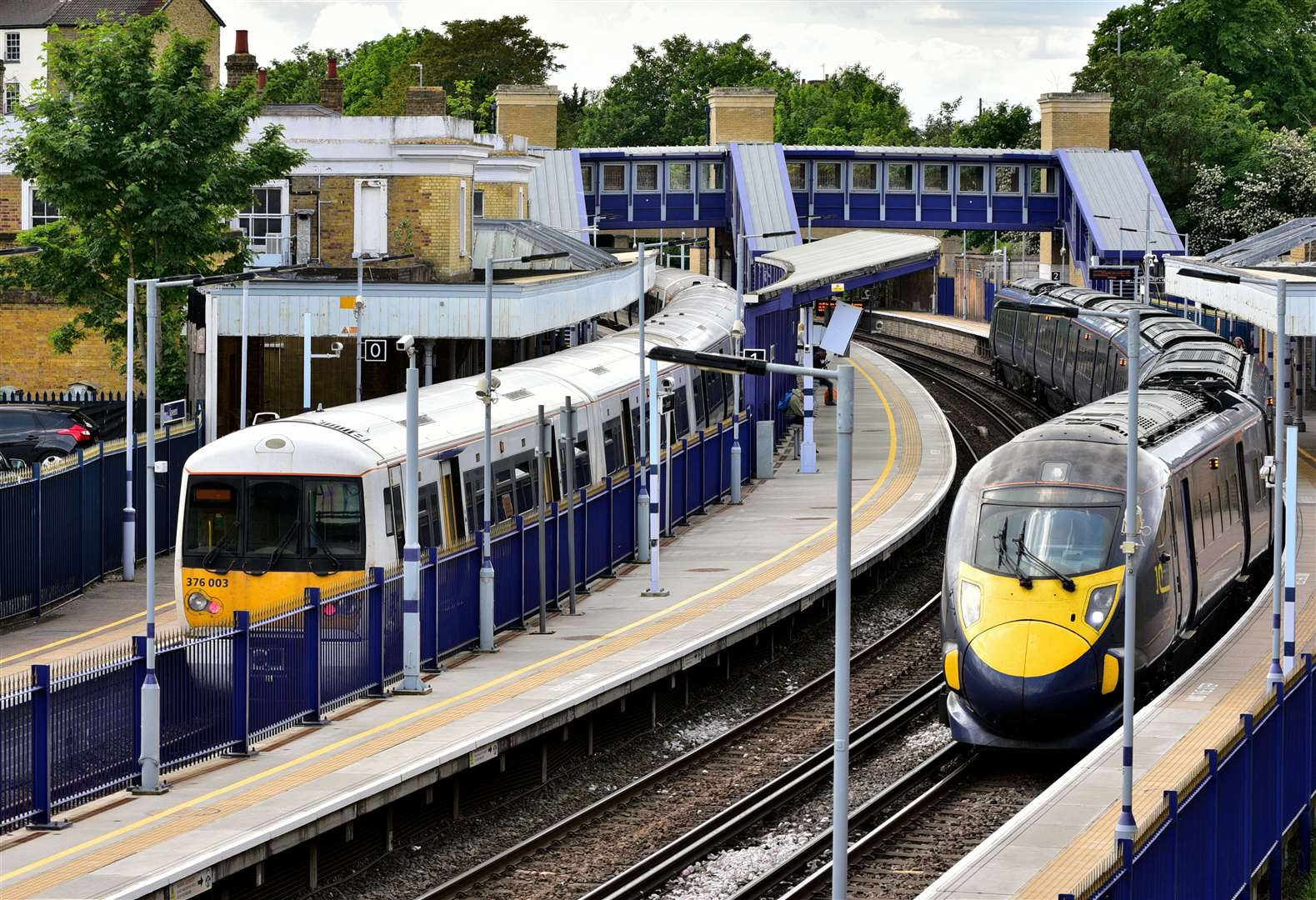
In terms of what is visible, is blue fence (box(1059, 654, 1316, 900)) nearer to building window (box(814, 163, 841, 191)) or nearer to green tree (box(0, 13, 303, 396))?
green tree (box(0, 13, 303, 396))

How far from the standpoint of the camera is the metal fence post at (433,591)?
23.3 metres

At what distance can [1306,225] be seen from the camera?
186 ft

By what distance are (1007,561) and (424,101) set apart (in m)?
31.6

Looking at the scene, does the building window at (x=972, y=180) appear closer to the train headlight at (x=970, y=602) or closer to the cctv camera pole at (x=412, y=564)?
the cctv camera pole at (x=412, y=564)

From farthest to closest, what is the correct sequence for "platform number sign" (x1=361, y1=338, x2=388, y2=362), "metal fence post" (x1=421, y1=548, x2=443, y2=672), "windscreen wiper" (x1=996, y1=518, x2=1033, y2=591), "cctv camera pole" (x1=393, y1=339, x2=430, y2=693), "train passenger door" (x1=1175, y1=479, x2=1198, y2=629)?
"platform number sign" (x1=361, y1=338, x2=388, y2=362) < "metal fence post" (x1=421, y1=548, x2=443, y2=672) < "train passenger door" (x1=1175, y1=479, x2=1198, y2=629) < "cctv camera pole" (x1=393, y1=339, x2=430, y2=693) < "windscreen wiper" (x1=996, y1=518, x2=1033, y2=591)

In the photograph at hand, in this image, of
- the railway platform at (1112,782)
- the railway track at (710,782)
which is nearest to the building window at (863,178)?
the railway track at (710,782)

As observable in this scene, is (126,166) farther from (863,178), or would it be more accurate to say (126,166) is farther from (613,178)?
(863,178)

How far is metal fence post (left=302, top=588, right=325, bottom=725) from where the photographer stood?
20500mm

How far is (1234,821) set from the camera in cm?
1664

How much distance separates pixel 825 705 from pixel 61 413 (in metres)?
18.1

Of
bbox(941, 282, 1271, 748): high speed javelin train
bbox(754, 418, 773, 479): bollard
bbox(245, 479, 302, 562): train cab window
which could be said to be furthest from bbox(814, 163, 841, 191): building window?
bbox(245, 479, 302, 562): train cab window

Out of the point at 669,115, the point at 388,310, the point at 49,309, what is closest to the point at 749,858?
the point at 388,310

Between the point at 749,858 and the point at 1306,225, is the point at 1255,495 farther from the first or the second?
the point at 1306,225

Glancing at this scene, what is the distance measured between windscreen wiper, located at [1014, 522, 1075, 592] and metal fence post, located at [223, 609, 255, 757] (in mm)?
8131
